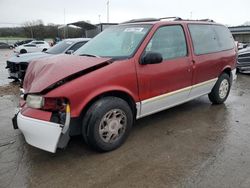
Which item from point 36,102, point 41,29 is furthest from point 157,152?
point 41,29

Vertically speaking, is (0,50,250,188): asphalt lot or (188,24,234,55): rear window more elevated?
(188,24,234,55): rear window

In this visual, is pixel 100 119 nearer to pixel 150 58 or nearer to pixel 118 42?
pixel 150 58

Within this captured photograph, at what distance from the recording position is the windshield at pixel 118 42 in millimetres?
3908

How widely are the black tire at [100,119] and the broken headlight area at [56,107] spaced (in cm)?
29

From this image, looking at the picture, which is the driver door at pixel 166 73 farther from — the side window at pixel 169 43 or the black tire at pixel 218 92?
the black tire at pixel 218 92

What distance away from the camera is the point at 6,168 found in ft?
10.5

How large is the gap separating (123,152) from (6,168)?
5.00 ft

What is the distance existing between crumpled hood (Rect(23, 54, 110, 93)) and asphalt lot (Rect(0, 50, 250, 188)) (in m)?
0.98

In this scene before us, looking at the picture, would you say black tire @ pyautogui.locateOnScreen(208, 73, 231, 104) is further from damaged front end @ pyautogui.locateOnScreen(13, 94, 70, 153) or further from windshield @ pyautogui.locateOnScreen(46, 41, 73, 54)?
windshield @ pyautogui.locateOnScreen(46, 41, 73, 54)

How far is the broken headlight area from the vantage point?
308 cm

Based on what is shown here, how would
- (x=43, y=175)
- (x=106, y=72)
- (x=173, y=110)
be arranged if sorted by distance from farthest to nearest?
(x=173, y=110)
(x=106, y=72)
(x=43, y=175)

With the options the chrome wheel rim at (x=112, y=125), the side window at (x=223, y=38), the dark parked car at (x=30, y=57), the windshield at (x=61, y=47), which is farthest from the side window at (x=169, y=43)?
the windshield at (x=61, y=47)

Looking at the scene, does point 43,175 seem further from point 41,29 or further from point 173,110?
point 41,29

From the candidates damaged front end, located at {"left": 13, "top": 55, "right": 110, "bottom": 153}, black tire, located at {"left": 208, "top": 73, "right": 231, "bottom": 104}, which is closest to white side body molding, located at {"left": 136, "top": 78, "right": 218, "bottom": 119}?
black tire, located at {"left": 208, "top": 73, "right": 231, "bottom": 104}
